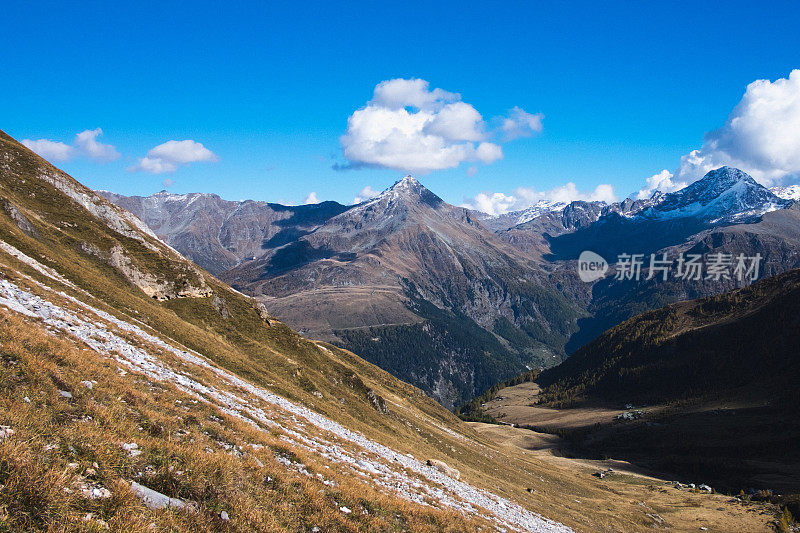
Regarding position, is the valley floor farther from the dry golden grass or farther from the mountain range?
the dry golden grass

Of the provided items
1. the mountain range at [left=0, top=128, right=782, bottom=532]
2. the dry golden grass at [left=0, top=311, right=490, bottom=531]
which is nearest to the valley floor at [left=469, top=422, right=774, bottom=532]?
the mountain range at [left=0, top=128, right=782, bottom=532]

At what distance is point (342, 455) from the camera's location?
1027 inches

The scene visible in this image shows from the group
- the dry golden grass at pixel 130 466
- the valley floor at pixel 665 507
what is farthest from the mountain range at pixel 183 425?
the valley floor at pixel 665 507

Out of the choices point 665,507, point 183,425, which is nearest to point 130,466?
point 183,425

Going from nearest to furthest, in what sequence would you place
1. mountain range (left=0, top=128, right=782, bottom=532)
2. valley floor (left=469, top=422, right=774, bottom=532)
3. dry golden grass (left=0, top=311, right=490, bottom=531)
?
dry golden grass (left=0, top=311, right=490, bottom=531)
mountain range (left=0, top=128, right=782, bottom=532)
valley floor (left=469, top=422, right=774, bottom=532)

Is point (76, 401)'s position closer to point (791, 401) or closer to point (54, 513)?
point (54, 513)

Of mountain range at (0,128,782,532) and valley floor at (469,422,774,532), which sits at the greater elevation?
mountain range at (0,128,782,532)

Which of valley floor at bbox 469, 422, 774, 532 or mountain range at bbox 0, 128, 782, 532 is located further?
valley floor at bbox 469, 422, 774, 532

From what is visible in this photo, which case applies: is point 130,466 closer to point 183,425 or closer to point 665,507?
point 183,425

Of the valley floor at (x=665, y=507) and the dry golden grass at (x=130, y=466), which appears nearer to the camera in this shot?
the dry golden grass at (x=130, y=466)

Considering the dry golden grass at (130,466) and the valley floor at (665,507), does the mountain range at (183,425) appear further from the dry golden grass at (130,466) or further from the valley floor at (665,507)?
the valley floor at (665,507)

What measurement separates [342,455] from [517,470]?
48958mm

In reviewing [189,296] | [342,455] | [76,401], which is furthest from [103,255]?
[76,401]

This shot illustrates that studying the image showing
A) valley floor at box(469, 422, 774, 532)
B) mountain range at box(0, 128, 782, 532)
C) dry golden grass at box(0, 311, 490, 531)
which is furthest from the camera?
valley floor at box(469, 422, 774, 532)
